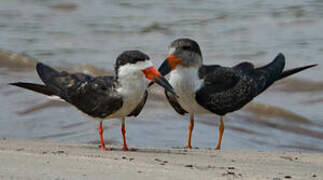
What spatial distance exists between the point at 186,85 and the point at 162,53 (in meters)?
5.17

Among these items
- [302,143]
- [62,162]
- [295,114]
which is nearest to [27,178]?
[62,162]

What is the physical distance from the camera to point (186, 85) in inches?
262

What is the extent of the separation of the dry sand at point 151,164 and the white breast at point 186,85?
55 centimetres

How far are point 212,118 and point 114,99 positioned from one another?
339 centimetres

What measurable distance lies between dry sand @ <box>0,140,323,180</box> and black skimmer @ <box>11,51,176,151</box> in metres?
0.33

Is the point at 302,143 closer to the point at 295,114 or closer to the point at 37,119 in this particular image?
the point at 295,114

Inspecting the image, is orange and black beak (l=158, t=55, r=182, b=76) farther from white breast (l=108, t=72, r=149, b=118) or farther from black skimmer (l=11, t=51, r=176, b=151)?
white breast (l=108, t=72, r=149, b=118)

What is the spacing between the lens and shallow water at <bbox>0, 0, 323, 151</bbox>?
27.2 ft

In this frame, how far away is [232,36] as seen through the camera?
12.8 meters

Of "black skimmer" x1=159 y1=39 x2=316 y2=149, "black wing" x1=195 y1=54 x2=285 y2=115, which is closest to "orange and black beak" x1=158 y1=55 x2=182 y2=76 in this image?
"black skimmer" x1=159 y1=39 x2=316 y2=149

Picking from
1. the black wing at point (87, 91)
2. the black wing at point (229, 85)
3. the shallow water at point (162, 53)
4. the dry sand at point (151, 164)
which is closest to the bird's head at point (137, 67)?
the black wing at point (87, 91)

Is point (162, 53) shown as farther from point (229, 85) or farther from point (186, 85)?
point (186, 85)

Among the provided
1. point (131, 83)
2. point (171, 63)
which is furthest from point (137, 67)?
point (171, 63)

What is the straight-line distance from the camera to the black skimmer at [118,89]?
5.61 meters
